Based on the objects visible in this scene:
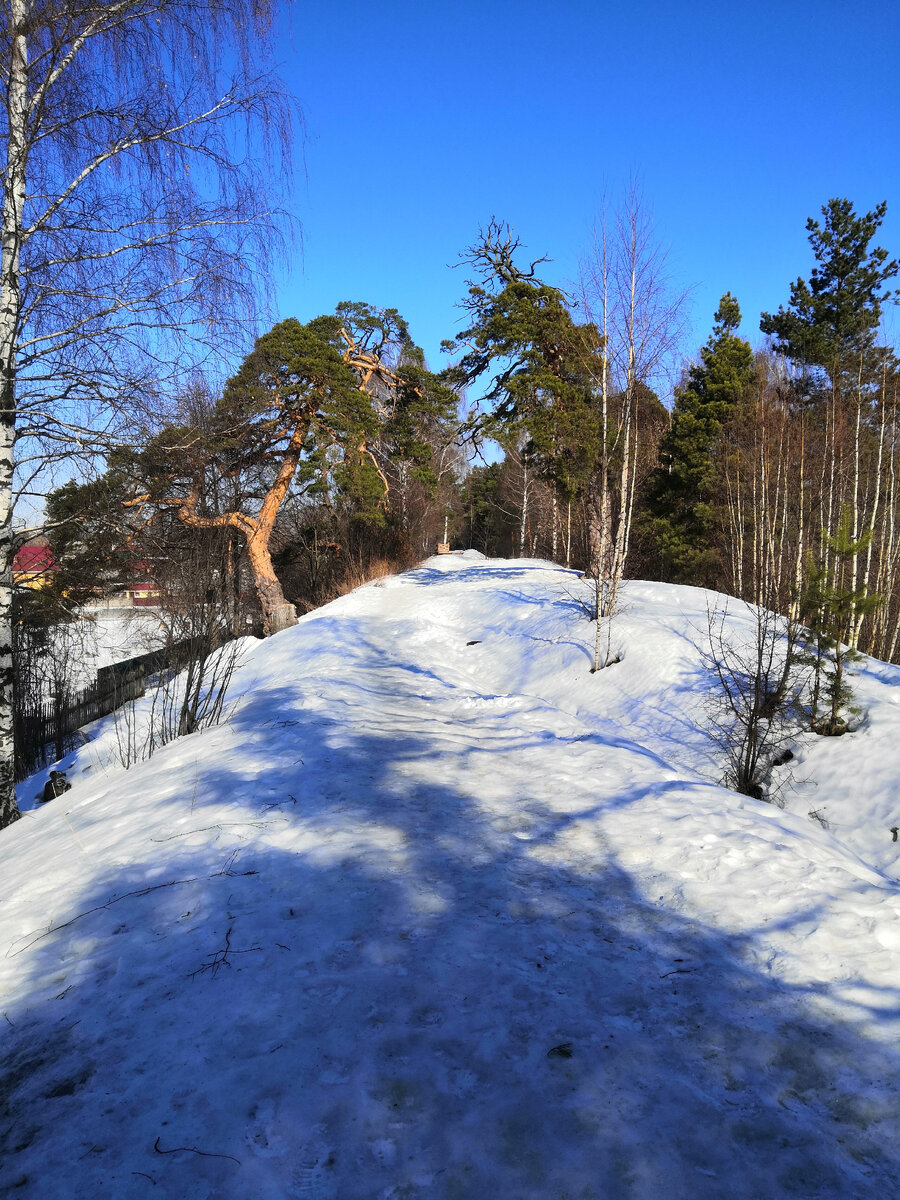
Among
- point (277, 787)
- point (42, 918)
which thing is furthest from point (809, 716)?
point (42, 918)

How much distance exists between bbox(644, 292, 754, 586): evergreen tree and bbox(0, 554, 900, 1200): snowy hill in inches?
701

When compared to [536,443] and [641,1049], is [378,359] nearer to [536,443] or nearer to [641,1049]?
[536,443]

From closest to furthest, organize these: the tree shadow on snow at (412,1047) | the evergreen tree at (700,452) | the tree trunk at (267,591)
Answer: the tree shadow on snow at (412,1047) < the tree trunk at (267,591) < the evergreen tree at (700,452)

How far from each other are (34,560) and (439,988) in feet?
22.6

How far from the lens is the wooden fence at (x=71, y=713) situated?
9.35m

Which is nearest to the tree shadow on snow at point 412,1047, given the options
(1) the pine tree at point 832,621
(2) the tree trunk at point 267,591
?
(1) the pine tree at point 832,621

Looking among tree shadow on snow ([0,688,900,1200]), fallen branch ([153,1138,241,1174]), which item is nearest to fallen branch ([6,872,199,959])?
tree shadow on snow ([0,688,900,1200])

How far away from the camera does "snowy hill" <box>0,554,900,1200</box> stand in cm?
169

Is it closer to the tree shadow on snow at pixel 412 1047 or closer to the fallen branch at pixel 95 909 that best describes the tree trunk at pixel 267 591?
the tree shadow on snow at pixel 412 1047

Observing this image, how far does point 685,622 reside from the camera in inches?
430

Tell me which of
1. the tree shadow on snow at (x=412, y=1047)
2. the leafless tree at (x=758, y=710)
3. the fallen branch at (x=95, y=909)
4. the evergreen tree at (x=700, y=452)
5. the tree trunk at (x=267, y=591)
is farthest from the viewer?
the evergreen tree at (x=700, y=452)

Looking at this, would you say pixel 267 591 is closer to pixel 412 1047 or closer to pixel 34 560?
pixel 34 560

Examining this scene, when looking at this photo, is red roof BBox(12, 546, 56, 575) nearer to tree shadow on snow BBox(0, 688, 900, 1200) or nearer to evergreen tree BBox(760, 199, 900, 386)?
tree shadow on snow BBox(0, 688, 900, 1200)

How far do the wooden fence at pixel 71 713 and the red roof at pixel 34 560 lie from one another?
161 cm
